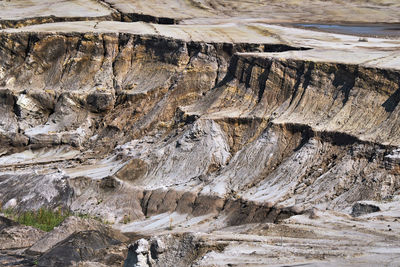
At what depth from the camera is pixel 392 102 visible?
2611 cm

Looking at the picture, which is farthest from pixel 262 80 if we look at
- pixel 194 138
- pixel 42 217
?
pixel 42 217

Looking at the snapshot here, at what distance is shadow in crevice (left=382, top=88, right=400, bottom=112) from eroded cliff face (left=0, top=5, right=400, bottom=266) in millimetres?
45

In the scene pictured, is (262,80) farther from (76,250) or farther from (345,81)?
(76,250)

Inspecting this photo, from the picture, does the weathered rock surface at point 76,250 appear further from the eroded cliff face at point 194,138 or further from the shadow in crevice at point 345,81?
the shadow in crevice at point 345,81

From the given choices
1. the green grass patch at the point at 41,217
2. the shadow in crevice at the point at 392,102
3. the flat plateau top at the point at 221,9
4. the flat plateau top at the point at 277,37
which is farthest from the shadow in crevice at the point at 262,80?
the flat plateau top at the point at 221,9

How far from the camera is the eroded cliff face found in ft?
77.6

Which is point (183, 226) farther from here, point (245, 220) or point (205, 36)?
point (205, 36)

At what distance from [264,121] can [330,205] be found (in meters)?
5.79

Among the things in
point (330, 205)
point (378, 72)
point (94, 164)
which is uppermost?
point (378, 72)

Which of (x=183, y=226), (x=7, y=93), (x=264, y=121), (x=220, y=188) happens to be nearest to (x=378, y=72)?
(x=264, y=121)

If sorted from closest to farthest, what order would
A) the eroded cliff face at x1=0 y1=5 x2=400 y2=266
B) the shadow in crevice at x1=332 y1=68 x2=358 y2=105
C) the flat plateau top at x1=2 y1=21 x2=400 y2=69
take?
the eroded cliff face at x1=0 y1=5 x2=400 y2=266 → the shadow in crevice at x1=332 y1=68 x2=358 y2=105 → the flat plateau top at x1=2 y1=21 x2=400 y2=69

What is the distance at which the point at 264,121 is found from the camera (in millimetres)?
28484

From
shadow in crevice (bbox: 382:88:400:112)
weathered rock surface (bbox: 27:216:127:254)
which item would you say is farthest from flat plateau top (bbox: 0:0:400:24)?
weathered rock surface (bbox: 27:216:127:254)

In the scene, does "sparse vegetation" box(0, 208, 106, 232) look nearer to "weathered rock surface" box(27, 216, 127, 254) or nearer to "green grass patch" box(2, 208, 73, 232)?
"green grass patch" box(2, 208, 73, 232)
